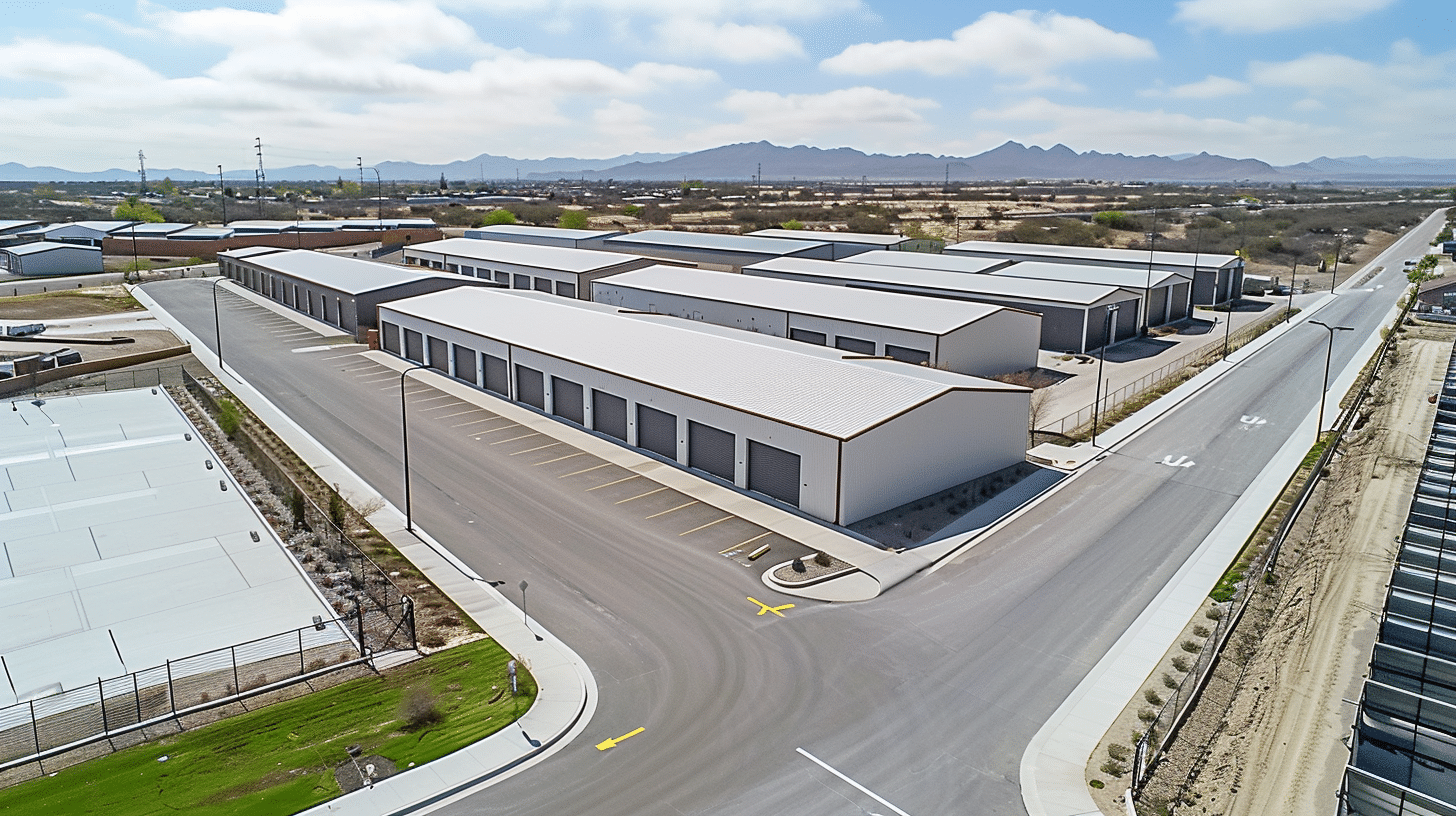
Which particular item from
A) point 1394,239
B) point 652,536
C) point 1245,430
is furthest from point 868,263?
point 1394,239

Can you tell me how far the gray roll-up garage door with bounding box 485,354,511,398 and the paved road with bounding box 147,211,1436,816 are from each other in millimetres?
7704

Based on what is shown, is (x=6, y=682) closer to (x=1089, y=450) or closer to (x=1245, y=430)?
(x=1089, y=450)

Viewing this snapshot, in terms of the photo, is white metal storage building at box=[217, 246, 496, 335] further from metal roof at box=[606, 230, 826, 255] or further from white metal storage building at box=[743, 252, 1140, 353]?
white metal storage building at box=[743, 252, 1140, 353]

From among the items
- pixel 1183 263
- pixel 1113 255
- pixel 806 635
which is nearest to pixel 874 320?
pixel 806 635

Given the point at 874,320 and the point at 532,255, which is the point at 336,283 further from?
the point at 874,320

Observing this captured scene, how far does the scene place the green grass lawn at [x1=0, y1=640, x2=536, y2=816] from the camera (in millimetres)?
18359

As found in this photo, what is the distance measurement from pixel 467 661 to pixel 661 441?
17130 mm

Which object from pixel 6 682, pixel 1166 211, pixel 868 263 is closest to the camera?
pixel 6 682

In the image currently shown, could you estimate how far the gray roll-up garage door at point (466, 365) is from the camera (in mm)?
52438

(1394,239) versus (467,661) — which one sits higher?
(1394,239)

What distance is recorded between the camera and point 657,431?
3984cm

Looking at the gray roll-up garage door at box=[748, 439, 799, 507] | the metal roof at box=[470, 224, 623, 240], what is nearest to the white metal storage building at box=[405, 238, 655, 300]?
the metal roof at box=[470, 224, 623, 240]

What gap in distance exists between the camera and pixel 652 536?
31469mm

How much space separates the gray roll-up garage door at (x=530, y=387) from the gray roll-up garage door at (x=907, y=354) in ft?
67.5
